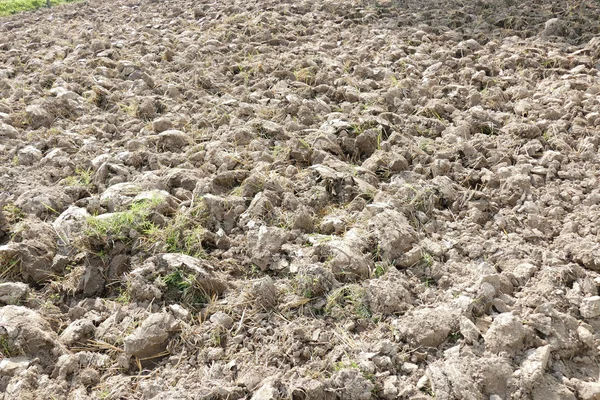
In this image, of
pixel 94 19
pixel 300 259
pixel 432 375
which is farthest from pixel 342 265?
pixel 94 19

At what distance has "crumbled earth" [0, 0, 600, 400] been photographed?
191 centimetres

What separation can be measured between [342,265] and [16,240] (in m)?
1.66

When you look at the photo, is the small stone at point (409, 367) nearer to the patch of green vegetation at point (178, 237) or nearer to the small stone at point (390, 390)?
the small stone at point (390, 390)

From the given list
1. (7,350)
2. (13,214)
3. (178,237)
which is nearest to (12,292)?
(7,350)

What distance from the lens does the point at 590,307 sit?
6.56 ft

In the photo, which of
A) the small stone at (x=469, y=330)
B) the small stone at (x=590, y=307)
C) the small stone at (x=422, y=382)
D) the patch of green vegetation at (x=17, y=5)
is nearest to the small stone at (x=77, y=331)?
the small stone at (x=422, y=382)

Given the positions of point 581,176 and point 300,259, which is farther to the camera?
point 581,176

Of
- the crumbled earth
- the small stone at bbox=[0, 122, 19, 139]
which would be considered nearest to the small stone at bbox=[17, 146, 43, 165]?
the crumbled earth

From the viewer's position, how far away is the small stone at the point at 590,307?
78.3 inches

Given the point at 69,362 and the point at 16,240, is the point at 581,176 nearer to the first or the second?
the point at 69,362

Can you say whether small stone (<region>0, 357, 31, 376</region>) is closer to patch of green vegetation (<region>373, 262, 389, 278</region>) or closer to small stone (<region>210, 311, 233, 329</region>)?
small stone (<region>210, 311, 233, 329</region>)

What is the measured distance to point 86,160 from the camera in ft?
10.7

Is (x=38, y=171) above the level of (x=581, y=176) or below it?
above

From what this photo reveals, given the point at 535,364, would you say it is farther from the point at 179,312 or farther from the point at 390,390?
the point at 179,312
